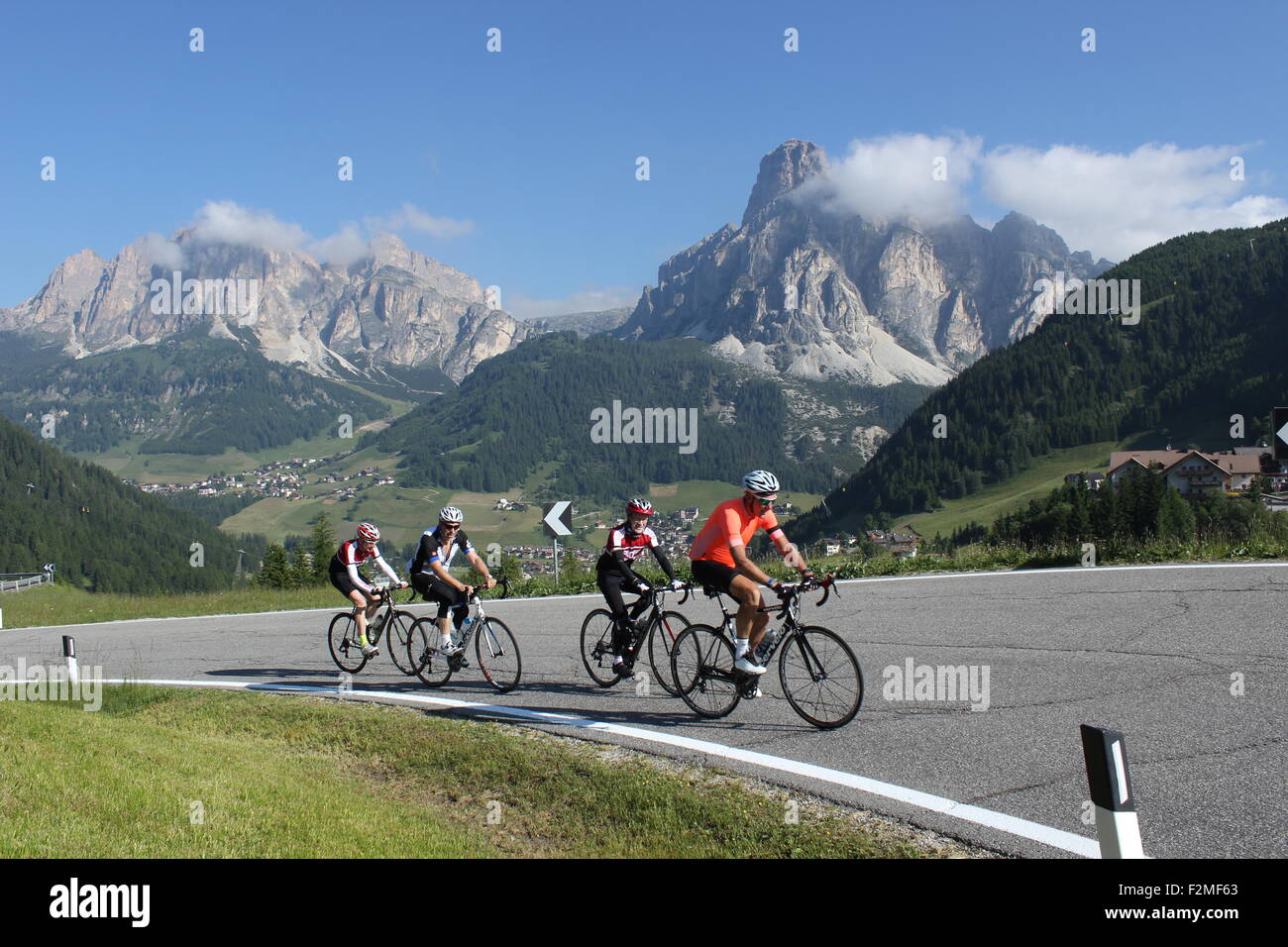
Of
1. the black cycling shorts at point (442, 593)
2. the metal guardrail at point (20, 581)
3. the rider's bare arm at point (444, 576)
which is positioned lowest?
the metal guardrail at point (20, 581)

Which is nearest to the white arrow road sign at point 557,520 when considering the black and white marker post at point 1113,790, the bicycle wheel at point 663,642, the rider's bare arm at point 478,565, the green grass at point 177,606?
the green grass at point 177,606

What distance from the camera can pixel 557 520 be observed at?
23531mm

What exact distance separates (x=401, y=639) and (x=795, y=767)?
303 inches

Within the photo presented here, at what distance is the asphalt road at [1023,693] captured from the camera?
6059 mm

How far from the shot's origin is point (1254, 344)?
17225cm

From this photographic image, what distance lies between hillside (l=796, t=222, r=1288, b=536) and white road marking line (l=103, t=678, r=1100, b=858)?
15819cm

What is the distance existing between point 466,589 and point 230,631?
1078 cm

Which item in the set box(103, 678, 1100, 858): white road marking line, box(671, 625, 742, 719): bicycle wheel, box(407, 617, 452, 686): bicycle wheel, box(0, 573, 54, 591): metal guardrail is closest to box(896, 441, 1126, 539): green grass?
box(0, 573, 54, 591): metal guardrail

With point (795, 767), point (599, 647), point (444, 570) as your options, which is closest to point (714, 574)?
point (795, 767)

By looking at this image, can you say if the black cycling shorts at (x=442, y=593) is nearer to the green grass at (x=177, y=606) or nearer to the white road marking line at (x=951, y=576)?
the white road marking line at (x=951, y=576)

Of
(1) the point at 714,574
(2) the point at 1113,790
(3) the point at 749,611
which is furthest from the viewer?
(1) the point at 714,574

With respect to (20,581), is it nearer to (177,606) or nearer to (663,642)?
(177,606)

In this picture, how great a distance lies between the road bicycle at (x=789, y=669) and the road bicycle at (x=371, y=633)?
547 cm
